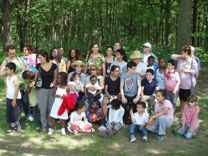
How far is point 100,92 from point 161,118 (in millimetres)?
1732

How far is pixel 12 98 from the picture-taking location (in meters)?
8.03

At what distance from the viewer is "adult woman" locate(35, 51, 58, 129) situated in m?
8.13

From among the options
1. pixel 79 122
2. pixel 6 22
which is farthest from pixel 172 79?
pixel 6 22

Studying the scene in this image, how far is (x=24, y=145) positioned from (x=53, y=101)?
128cm

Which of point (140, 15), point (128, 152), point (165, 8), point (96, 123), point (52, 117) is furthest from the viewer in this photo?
point (140, 15)

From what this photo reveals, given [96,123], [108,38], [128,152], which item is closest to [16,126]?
[96,123]

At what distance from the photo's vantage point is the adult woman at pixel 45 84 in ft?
26.7

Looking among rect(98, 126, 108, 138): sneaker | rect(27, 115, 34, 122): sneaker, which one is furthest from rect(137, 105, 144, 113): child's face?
rect(27, 115, 34, 122): sneaker

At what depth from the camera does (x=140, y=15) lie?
26391mm

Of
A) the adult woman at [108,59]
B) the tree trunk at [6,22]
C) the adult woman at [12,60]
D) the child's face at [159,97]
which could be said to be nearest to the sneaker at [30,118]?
the adult woman at [12,60]

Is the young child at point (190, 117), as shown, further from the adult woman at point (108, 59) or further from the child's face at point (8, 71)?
the child's face at point (8, 71)

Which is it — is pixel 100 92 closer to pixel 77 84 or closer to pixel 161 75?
pixel 77 84

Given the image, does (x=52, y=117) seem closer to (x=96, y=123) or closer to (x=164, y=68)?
(x=96, y=123)

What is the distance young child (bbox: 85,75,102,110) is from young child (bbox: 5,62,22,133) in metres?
1.71
